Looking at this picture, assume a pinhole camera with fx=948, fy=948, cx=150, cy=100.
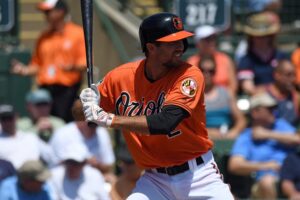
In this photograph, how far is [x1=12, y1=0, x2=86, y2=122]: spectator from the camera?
10.4 m

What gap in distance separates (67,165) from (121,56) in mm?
2749

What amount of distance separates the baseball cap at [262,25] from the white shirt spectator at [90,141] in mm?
2181

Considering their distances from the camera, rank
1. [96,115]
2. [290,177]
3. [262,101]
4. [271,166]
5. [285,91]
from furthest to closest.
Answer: [285,91] → [262,101] → [271,166] → [290,177] → [96,115]

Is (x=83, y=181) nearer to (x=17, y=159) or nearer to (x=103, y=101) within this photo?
(x=17, y=159)

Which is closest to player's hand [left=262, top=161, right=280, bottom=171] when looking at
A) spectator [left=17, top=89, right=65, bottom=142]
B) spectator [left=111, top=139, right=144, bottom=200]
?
spectator [left=111, top=139, right=144, bottom=200]

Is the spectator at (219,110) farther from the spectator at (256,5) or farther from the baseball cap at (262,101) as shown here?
the spectator at (256,5)

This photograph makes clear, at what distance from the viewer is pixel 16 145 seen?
30.8ft

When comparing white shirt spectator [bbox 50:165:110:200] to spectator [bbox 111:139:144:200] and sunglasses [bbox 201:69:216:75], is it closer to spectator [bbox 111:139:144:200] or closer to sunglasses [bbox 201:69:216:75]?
spectator [bbox 111:139:144:200]

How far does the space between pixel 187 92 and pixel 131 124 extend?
425mm

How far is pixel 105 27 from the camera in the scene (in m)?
11.5

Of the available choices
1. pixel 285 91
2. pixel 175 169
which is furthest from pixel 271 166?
pixel 175 169

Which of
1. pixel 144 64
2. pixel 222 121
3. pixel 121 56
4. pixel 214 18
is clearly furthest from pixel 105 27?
pixel 144 64

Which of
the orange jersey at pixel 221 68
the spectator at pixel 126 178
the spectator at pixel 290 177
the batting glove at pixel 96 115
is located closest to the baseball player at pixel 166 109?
the batting glove at pixel 96 115

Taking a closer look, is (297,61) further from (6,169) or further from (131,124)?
(131,124)
